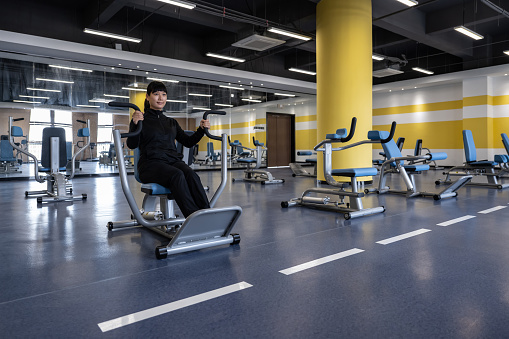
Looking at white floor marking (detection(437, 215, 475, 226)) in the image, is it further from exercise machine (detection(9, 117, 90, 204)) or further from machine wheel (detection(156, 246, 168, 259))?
exercise machine (detection(9, 117, 90, 204))

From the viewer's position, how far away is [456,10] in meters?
8.80

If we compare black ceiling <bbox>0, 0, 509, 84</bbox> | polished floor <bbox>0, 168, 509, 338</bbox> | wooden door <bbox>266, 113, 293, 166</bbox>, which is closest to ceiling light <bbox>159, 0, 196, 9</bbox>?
black ceiling <bbox>0, 0, 509, 84</bbox>

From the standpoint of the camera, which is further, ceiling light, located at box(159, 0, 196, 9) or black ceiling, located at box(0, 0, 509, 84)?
black ceiling, located at box(0, 0, 509, 84)

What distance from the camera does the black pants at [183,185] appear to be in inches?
101

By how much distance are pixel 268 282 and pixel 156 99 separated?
1793mm

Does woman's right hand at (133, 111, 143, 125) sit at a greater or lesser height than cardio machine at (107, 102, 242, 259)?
greater

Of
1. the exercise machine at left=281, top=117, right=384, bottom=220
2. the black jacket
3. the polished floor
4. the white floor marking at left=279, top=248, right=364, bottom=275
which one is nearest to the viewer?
the polished floor

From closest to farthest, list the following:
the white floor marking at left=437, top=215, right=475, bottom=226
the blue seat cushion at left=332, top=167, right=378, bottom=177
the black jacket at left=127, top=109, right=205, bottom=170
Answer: the black jacket at left=127, top=109, right=205, bottom=170
the white floor marking at left=437, top=215, right=475, bottom=226
the blue seat cushion at left=332, top=167, right=378, bottom=177

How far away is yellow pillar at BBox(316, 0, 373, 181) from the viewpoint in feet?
22.8

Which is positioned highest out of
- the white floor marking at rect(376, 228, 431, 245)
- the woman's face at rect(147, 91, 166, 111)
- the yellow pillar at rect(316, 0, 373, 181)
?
the yellow pillar at rect(316, 0, 373, 181)

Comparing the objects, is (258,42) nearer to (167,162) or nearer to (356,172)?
(356,172)

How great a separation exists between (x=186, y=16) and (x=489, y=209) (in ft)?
23.3

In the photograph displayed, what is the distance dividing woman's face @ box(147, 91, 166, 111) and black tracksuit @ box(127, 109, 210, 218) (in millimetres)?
49

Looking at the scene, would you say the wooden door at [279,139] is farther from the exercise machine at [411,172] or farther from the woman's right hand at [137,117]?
the woman's right hand at [137,117]
